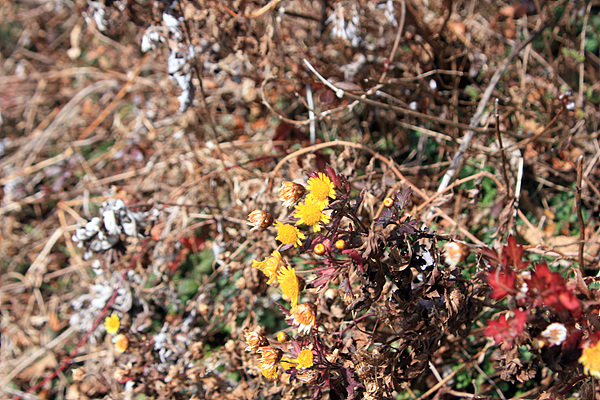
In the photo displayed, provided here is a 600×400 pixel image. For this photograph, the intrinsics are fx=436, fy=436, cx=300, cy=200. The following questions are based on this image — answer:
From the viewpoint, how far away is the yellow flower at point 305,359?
1.14 m

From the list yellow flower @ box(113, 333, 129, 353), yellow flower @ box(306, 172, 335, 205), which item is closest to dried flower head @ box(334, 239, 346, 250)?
yellow flower @ box(306, 172, 335, 205)

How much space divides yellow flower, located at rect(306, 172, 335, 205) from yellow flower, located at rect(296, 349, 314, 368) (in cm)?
40

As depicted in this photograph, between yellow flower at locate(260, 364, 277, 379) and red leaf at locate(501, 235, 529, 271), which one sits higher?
red leaf at locate(501, 235, 529, 271)

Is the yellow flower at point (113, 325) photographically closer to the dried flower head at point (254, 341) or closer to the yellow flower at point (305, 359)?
the dried flower head at point (254, 341)

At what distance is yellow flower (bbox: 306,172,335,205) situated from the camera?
44.2 inches

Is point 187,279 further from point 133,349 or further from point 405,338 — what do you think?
point 405,338

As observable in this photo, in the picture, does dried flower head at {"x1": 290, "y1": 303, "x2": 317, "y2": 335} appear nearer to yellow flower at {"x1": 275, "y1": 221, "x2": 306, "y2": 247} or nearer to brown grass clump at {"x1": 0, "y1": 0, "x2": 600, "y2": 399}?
brown grass clump at {"x1": 0, "y1": 0, "x2": 600, "y2": 399}

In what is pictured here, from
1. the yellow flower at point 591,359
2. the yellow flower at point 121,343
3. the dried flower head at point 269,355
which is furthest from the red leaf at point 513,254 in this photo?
the yellow flower at point 121,343

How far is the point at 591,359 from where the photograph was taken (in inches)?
37.1

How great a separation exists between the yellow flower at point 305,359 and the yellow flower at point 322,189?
1.31 feet

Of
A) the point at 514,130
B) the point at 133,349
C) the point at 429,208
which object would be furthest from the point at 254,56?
the point at 133,349

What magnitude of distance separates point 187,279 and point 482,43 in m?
1.90

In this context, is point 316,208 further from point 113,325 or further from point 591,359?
point 113,325

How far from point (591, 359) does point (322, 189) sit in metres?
0.71
